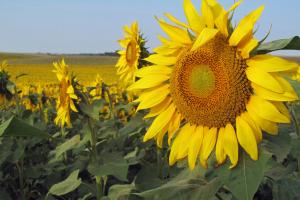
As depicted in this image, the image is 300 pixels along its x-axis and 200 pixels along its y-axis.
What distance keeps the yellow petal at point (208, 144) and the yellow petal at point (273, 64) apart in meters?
0.25

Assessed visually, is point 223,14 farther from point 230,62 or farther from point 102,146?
point 102,146

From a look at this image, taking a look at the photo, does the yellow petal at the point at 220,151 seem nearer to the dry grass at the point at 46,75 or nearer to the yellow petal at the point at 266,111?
the yellow petal at the point at 266,111

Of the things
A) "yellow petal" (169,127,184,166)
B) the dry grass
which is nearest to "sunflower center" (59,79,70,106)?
"yellow petal" (169,127,184,166)

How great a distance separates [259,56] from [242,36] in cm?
8

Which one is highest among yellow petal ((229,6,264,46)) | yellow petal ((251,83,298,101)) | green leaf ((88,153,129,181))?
yellow petal ((229,6,264,46))

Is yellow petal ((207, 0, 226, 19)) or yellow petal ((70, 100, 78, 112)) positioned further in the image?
yellow petal ((70, 100, 78, 112))

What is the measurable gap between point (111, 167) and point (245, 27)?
148 centimetres

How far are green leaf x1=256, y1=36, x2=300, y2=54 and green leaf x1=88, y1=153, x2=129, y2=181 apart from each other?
4.41 ft

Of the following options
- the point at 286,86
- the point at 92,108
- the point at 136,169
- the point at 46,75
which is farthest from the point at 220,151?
the point at 46,75

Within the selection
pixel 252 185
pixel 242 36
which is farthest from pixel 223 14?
pixel 252 185

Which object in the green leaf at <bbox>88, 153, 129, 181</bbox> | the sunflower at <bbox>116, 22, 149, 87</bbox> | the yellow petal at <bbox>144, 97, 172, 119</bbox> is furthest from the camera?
the sunflower at <bbox>116, 22, 149, 87</bbox>

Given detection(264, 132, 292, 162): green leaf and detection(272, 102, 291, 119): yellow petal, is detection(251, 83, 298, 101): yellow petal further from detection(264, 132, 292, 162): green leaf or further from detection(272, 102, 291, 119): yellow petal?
detection(264, 132, 292, 162): green leaf

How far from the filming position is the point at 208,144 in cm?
154

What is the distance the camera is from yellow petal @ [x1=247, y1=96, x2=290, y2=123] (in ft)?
4.58
